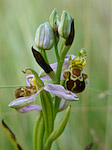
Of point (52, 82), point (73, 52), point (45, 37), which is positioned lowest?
point (73, 52)

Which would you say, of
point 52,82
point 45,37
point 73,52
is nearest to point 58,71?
point 52,82

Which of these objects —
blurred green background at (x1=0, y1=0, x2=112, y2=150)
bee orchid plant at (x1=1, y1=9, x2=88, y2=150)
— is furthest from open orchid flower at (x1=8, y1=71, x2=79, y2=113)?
blurred green background at (x1=0, y1=0, x2=112, y2=150)

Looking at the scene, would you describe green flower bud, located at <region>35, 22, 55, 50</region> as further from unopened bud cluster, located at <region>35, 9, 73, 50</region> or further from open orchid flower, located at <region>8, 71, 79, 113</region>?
open orchid flower, located at <region>8, 71, 79, 113</region>

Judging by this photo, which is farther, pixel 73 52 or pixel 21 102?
pixel 73 52

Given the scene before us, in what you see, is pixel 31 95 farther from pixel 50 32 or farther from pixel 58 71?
pixel 50 32

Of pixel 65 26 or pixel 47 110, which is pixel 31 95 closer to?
pixel 47 110

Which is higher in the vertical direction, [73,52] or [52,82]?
[52,82]

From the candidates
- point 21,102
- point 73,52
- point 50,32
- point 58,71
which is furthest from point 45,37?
point 73,52
